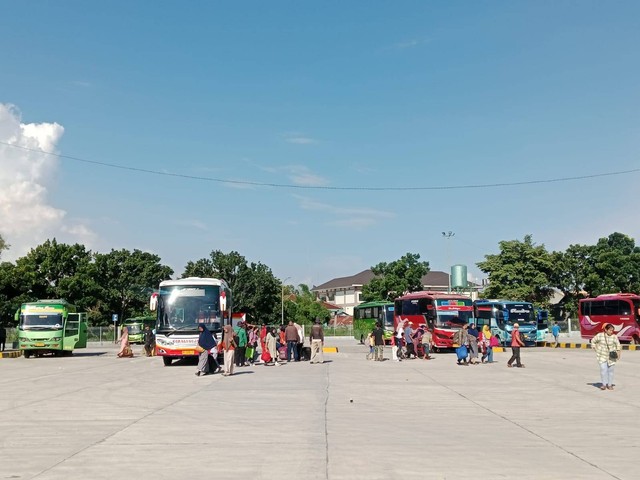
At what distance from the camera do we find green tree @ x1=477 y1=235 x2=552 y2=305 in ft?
258

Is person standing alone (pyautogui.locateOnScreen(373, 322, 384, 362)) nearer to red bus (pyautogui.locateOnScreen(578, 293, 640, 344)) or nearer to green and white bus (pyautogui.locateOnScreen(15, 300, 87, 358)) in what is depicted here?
green and white bus (pyautogui.locateOnScreen(15, 300, 87, 358))

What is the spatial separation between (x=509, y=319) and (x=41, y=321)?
93.2ft

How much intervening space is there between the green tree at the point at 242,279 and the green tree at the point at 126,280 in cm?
732

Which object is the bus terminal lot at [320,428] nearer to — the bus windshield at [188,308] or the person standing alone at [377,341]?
the bus windshield at [188,308]

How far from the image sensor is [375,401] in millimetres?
14898

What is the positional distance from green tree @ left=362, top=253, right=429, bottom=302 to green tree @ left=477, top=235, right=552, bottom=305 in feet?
31.6

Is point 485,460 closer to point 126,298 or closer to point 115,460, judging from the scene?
point 115,460

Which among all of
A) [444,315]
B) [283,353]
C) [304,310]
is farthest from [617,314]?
[304,310]

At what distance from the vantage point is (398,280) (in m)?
86.6

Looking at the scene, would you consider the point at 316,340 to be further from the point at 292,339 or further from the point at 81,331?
the point at 81,331

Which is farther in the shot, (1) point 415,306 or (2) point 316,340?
(1) point 415,306

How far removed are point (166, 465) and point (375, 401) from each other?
24.4 feet

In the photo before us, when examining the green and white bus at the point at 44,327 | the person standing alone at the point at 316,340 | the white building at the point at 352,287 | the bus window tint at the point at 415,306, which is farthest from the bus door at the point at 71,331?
the white building at the point at 352,287

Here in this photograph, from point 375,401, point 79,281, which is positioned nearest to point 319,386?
point 375,401
